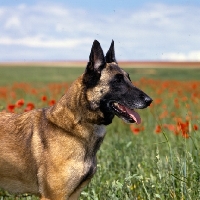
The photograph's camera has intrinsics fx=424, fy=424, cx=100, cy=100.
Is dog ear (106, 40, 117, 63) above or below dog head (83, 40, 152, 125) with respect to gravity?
above

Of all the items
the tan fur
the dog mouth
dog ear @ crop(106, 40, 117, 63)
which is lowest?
the tan fur

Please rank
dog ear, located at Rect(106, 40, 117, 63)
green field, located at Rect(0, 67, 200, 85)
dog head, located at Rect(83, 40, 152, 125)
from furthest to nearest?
green field, located at Rect(0, 67, 200, 85) → dog ear, located at Rect(106, 40, 117, 63) → dog head, located at Rect(83, 40, 152, 125)

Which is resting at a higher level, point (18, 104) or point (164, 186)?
point (18, 104)

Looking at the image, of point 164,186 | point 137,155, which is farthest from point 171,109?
point 164,186

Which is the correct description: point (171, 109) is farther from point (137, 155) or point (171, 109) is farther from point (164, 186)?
point (164, 186)

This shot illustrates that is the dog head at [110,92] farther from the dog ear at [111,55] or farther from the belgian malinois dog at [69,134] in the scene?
the dog ear at [111,55]

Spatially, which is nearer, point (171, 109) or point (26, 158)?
point (26, 158)

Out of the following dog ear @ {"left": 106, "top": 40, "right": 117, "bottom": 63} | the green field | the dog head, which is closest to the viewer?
the dog head

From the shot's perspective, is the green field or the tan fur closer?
the tan fur

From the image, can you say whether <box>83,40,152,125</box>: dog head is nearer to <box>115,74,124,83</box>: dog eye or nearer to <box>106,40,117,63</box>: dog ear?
<box>115,74,124,83</box>: dog eye

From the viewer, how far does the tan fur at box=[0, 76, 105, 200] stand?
4465 millimetres

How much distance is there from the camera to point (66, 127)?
4621 mm

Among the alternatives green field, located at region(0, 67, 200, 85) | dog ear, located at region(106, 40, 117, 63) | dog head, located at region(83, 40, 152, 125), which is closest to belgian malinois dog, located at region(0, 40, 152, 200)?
dog head, located at region(83, 40, 152, 125)

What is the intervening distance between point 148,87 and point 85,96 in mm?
13965
